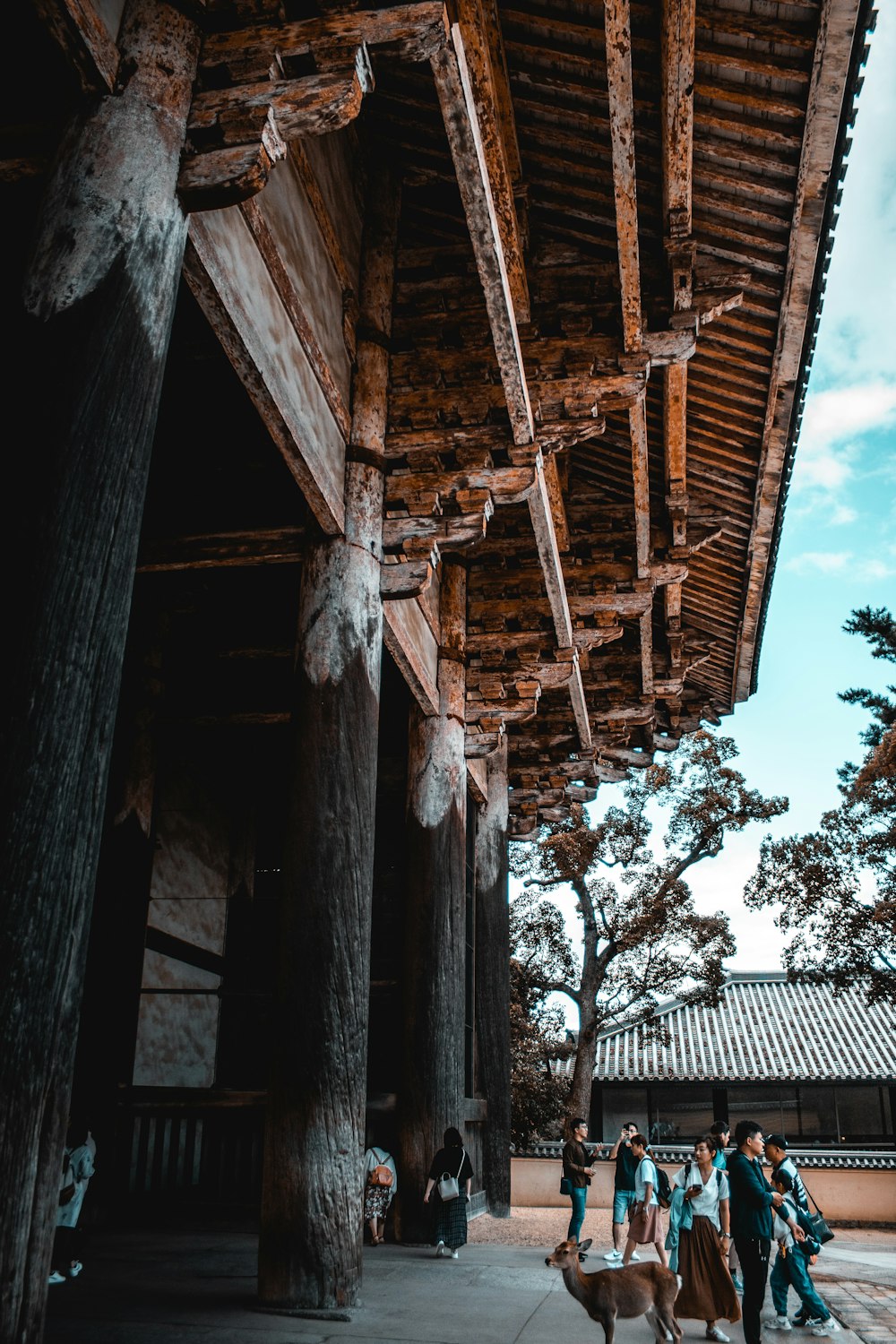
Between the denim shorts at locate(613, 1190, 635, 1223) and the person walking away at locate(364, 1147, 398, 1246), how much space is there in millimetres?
1996

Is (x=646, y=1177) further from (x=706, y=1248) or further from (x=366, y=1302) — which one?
(x=366, y=1302)

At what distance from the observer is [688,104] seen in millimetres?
6156

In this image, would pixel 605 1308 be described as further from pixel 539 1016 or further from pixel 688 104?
pixel 539 1016

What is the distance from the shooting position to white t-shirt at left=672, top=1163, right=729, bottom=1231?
672 centimetres

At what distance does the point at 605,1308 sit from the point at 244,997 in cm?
880

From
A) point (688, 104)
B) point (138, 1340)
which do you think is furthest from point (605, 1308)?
point (688, 104)

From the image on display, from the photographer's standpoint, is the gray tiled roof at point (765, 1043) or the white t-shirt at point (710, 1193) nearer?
the white t-shirt at point (710, 1193)

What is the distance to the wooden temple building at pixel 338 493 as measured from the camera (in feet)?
12.1

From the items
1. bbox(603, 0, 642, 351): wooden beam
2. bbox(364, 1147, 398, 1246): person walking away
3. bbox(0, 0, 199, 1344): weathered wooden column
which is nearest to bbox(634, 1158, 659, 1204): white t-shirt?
bbox(364, 1147, 398, 1246): person walking away

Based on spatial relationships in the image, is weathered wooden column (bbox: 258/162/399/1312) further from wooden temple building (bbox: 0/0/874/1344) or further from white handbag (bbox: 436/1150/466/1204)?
A: white handbag (bbox: 436/1150/466/1204)

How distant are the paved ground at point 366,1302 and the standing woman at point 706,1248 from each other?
0.16 m

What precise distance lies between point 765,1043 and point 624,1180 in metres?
20.4

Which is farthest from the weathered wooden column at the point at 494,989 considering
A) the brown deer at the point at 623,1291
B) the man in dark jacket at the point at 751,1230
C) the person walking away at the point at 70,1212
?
the brown deer at the point at 623,1291

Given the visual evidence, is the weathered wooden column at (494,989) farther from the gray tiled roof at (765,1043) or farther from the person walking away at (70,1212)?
the gray tiled roof at (765,1043)
